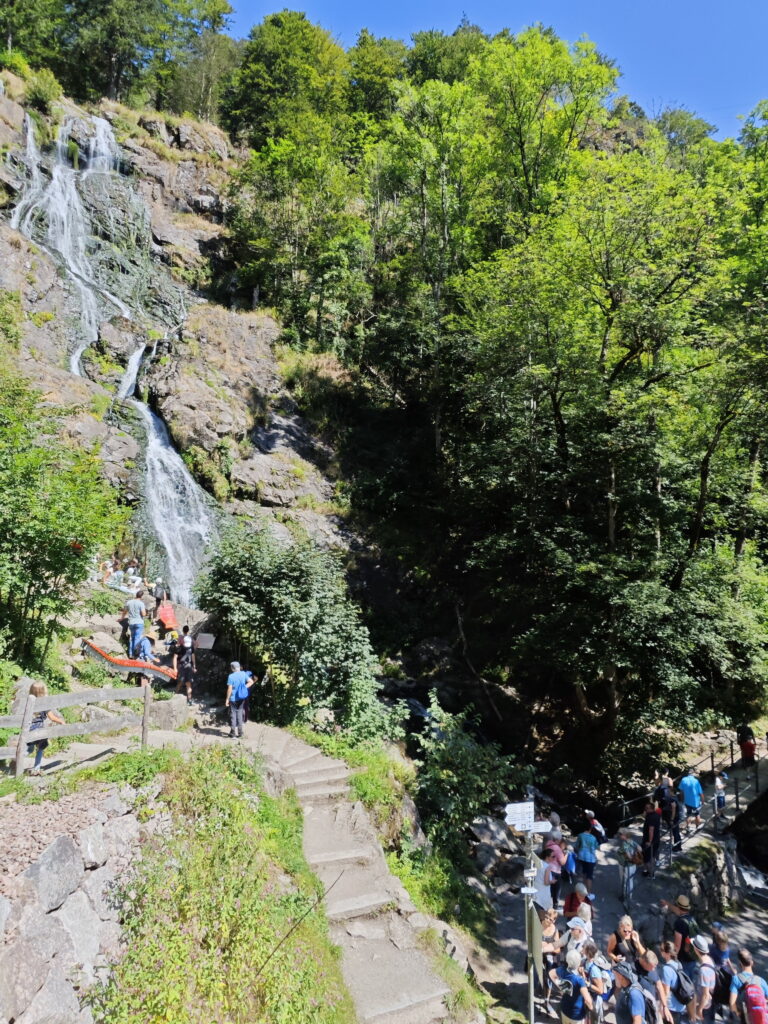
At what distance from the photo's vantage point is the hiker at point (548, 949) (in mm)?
7750

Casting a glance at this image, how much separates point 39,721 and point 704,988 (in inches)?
354

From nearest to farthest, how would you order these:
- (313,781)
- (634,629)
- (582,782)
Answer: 1. (313,781)
2. (634,629)
3. (582,782)

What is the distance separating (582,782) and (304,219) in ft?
91.5

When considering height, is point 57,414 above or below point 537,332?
below

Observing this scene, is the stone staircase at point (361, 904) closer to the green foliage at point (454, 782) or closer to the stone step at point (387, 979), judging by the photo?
the stone step at point (387, 979)

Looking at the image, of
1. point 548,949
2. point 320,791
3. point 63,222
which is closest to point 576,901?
point 548,949

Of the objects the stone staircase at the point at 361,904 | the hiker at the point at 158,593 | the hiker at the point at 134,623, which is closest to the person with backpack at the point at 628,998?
the stone staircase at the point at 361,904

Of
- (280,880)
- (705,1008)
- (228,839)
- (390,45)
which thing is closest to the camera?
(228,839)

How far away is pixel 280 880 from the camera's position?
693cm

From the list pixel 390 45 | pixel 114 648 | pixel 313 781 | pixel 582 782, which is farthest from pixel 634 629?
pixel 390 45

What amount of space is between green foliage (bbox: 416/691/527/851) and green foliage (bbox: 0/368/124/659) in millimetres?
6619

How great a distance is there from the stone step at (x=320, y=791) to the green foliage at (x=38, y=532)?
500cm

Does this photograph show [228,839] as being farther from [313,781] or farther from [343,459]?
Answer: [343,459]

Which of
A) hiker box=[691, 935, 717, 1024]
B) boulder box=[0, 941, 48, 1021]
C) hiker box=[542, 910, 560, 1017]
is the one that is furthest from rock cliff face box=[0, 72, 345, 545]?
hiker box=[691, 935, 717, 1024]
